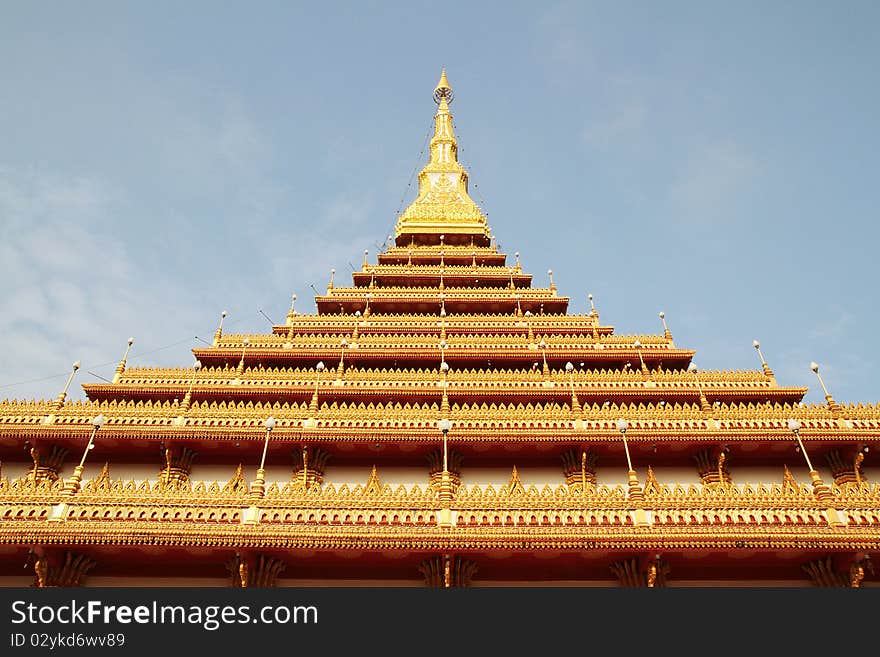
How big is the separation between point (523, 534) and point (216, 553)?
6.27 meters

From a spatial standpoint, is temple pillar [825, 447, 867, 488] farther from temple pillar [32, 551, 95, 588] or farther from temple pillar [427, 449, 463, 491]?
temple pillar [32, 551, 95, 588]

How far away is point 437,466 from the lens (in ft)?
55.3

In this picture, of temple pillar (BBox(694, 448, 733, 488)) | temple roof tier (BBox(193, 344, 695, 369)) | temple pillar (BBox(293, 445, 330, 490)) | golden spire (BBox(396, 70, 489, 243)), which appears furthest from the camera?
golden spire (BBox(396, 70, 489, 243))

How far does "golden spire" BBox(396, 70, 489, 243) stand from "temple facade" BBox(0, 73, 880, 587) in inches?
369

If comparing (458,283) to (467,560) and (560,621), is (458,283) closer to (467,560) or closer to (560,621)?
(467,560)

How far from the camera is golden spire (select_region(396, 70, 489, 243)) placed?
35500mm

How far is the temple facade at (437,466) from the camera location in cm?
1258

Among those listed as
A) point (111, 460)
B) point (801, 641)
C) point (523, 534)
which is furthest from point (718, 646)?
point (111, 460)

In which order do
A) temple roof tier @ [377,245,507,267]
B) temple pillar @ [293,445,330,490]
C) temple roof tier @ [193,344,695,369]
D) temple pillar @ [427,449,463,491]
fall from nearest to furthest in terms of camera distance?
temple pillar @ [293,445,330,490], temple pillar @ [427,449,463,491], temple roof tier @ [193,344,695,369], temple roof tier @ [377,245,507,267]

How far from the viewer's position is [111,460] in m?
17.2

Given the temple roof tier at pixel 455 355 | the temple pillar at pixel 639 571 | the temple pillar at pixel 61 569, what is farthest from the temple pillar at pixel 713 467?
the temple pillar at pixel 61 569

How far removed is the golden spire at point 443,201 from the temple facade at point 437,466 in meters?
9.36

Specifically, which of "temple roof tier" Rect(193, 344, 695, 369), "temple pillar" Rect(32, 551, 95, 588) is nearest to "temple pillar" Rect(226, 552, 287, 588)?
"temple pillar" Rect(32, 551, 95, 588)

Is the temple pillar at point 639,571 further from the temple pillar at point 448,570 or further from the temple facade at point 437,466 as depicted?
the temple pillar at point 448,570
